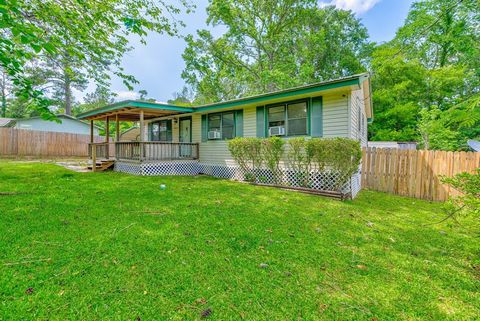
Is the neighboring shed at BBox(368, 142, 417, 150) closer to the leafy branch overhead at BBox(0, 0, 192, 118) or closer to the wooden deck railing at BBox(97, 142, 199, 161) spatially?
the wooden deck railing at BBox(97, 142, 199, 161)

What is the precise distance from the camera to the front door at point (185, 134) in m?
11.0

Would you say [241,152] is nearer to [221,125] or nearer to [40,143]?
[221,125]

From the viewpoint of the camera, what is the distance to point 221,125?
33.8ft

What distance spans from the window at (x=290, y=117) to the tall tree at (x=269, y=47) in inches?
383

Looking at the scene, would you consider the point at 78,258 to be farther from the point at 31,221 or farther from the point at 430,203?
the point at 430,203

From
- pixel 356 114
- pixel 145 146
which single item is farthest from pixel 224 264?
pixel 145 146

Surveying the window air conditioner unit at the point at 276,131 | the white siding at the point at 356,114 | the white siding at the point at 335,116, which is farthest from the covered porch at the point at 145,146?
the white siding at the point at 356,114

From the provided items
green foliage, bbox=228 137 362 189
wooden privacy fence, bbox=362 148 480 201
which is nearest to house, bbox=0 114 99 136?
green foliage, bbox=228 137 362 189

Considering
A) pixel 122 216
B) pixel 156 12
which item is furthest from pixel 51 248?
pixel 156 12

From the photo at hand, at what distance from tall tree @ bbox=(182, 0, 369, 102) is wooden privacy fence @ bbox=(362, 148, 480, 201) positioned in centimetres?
1088

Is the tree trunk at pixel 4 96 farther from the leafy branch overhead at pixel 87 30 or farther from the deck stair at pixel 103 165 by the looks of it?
the leafy branch overhead at pixel 87 30

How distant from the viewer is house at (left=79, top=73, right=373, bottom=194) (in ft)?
23.6

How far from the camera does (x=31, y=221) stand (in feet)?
12.0

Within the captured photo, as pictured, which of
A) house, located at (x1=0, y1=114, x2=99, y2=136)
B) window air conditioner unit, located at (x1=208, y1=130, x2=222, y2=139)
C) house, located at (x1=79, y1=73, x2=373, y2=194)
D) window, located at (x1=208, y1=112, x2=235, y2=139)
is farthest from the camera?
house, located at (x1=0, y1=114, x2=99, y2=136)
